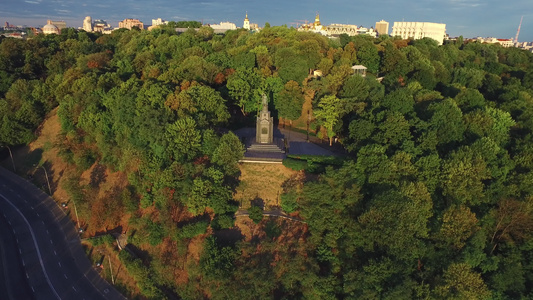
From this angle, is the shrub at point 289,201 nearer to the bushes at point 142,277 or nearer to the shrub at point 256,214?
the shrub at point 256,214

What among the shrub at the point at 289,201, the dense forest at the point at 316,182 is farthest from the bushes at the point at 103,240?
the shrub at the point at 289,201

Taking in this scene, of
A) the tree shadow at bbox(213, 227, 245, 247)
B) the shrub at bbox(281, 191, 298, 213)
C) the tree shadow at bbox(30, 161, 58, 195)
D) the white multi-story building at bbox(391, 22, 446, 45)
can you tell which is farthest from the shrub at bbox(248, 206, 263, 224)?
the white multi-story building at bbox(391, 22, 446, 45)

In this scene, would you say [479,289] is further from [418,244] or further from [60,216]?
[60,216]

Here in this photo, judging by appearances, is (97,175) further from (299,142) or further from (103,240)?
(299,142)

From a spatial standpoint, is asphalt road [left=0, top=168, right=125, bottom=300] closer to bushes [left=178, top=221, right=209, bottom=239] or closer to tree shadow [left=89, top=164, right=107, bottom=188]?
tree shadow [left=89, top=164, right=107, bottom=188]

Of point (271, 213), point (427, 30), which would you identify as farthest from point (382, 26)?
point (271, 213)
